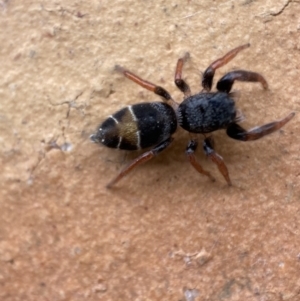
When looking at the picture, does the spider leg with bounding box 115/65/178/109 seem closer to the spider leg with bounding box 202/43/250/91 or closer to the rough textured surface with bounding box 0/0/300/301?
the rough textured surface with bounding box 0/0/300/301

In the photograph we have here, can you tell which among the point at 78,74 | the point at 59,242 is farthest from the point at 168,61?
the point at 59,242

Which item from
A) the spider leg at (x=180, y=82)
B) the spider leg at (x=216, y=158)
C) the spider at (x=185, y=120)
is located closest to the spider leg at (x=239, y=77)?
the spider at (x=185, y=120)

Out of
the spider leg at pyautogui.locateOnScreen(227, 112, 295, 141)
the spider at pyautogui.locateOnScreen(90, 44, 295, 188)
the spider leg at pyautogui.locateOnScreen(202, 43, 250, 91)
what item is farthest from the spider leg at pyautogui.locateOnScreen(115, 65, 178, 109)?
the spider leg at pyautogui.locateOnScreen(227, 112, 295, 141)

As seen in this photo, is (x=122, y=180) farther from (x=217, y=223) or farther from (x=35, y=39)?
(x=35, y=39)

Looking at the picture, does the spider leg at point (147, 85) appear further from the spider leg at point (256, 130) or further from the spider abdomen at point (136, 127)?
the spider leg at point (256, 130)

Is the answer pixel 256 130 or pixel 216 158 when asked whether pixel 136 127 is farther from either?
pixel 256 130

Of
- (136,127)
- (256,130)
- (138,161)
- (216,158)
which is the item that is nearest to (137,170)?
(138,161)
